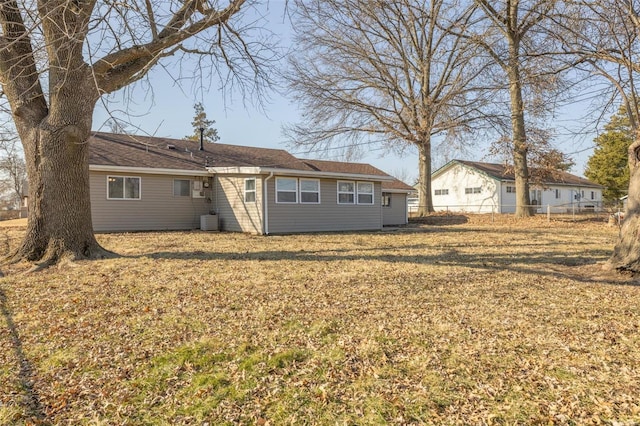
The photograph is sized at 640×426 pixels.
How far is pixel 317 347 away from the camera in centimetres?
343

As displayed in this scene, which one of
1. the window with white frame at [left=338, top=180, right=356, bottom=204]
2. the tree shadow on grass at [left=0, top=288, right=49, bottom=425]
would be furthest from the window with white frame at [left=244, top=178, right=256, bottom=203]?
the tree shadow on grass at [left=0, top=288, right=49, bottom=425]

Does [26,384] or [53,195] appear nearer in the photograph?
[26,384]

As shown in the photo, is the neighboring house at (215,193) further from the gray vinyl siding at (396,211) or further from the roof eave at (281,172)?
the gray vinyl siding at (396,211)

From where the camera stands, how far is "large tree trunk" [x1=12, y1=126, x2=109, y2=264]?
7.22m

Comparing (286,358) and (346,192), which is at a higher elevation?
(346,192)

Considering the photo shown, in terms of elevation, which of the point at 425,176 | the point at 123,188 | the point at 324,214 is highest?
the point at 425,176

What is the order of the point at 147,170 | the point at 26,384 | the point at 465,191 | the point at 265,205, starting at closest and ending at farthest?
the point at 26,384 < the point at 265,205 < the point at 147,170 < the point at 465,191

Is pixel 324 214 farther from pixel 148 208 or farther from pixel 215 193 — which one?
pixel 148 208

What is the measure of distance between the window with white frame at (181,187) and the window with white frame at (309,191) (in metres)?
4.82

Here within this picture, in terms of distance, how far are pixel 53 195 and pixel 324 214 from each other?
10.0 m

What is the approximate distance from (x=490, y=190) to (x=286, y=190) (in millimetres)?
21302

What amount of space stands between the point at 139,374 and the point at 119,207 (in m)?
13.0

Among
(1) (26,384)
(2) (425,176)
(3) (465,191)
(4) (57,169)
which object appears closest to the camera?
(1) (26,384)

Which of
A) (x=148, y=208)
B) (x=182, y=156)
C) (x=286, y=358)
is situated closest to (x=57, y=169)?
(x=286, y=358)
